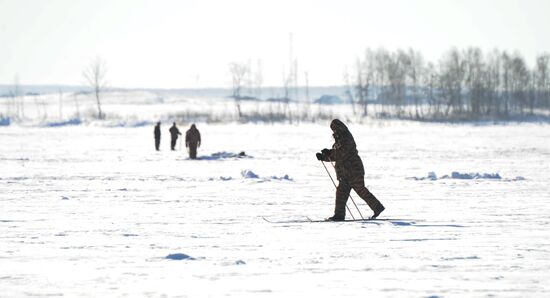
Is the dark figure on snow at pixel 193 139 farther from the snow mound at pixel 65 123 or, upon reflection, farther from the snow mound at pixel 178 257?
the snow mound at pixel 65 123

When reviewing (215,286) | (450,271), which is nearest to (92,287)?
(215,286)

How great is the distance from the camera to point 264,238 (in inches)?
387

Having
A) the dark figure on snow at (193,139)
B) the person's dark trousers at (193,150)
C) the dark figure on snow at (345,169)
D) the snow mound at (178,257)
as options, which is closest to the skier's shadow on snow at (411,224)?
the dark figure on snow at (345,169)

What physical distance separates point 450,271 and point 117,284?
115 inches

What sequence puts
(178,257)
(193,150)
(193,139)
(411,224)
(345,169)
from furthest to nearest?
(193,150)
(193,139)
(345,169)
(411,224)
(178,257)

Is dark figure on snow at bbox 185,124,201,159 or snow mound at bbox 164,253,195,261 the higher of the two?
dark figure on snow at bbox 185,124,201,159

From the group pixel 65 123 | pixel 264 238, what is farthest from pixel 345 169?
pixel 65 123

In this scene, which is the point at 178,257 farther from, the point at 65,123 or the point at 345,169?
the point at 65,123

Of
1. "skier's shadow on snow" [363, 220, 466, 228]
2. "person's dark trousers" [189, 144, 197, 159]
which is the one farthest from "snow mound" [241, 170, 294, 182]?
"skier's shadow on snow" [363, 220, 466, 228]

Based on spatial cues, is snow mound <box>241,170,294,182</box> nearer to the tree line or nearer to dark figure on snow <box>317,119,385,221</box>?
dark figure on snow <box>317,119,385,221</box>

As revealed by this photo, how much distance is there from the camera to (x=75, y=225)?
37.0 feet

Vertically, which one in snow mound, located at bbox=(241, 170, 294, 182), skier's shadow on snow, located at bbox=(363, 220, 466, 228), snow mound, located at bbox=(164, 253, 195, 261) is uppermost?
snow mound, located at bbox=(164, 253, 195, 261)

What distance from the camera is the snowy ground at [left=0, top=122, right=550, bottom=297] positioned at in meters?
6.95

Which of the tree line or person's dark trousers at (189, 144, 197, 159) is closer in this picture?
person's dark trousers at (189, 144, 197, 159)
